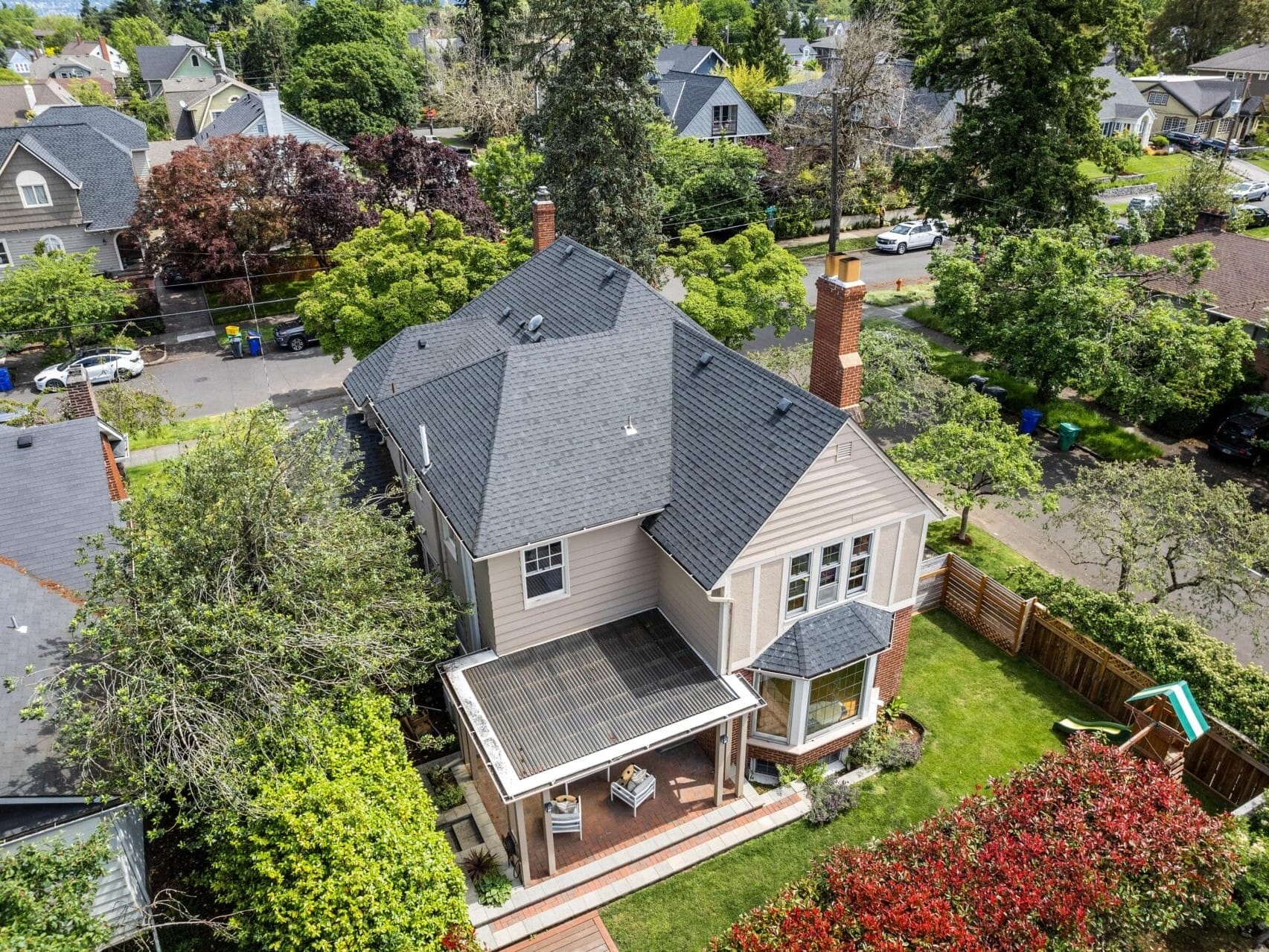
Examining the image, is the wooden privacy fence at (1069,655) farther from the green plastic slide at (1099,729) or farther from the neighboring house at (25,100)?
the neighboring house at (25,100)

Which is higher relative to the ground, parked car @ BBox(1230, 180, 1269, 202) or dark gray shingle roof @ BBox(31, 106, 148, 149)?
dark gray shingle roof @ BBox(31, 106, 148, 149)

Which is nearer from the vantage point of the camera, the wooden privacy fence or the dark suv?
the wooden privacy fence

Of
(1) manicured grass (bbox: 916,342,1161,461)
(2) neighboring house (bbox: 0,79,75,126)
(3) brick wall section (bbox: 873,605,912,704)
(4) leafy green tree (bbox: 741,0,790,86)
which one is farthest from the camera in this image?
(4) leafy green tree (bbox: 741,0,790,86)

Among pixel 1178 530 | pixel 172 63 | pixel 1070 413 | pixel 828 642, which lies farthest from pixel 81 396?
pixel 172 63

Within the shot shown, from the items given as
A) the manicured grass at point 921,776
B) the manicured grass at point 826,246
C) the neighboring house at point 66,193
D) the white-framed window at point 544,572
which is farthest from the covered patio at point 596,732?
the manicured grass at point 826,246

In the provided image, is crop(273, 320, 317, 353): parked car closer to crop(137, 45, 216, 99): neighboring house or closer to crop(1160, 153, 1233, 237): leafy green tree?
crop(1160, 153, 1233, 237): leafy green tree

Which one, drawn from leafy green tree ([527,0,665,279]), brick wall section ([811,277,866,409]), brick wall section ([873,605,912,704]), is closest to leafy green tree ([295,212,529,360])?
leafy green tree ([527,0,665,279])

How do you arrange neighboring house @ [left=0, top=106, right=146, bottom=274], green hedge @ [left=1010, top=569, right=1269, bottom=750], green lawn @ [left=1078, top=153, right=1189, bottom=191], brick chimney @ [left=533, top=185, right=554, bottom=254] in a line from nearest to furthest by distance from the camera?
1. green hedge @ [left=1010, top=569, right=1269, bottom=750]
2. brick chimney @ [left=533, top=185, right=554, bottom=254]
3. neighboring house @ [left=0, top=106, right=146, bottom=274]
4. green lawn @ [left=1078, top=153, right=1189, bottom=191]
